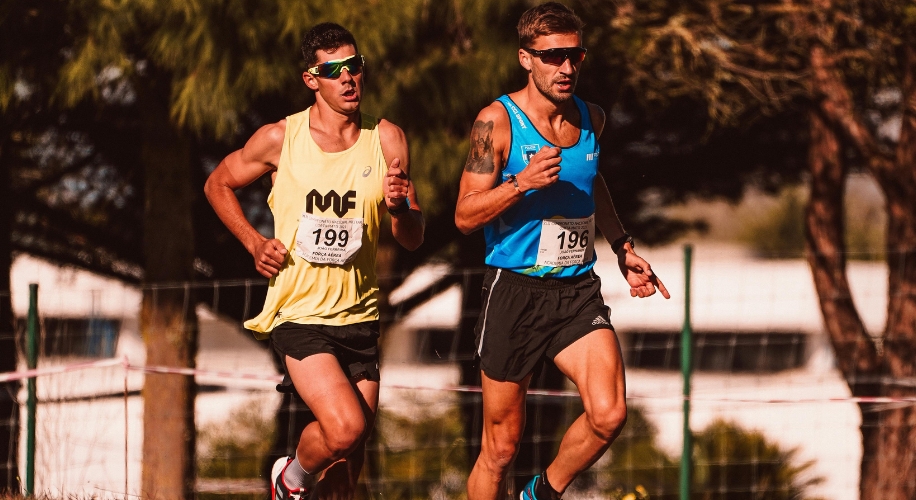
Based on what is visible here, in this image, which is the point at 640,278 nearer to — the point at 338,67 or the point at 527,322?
the point at 527,322

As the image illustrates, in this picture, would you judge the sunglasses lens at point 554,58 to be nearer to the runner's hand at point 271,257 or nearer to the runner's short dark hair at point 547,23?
the runner's short dark hair at point 547,23

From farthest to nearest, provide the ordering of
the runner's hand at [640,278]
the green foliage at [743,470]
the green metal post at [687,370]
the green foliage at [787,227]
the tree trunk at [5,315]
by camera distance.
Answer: the green foliage at [787,227]
the tree trunk at [5,315]
the green foliage at [743,470]
the green metal post at [687,370]
the runner's hand at [640,278]

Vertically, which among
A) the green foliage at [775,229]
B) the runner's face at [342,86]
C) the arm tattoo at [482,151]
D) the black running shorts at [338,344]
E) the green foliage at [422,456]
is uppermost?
the green foliage at [775,229]

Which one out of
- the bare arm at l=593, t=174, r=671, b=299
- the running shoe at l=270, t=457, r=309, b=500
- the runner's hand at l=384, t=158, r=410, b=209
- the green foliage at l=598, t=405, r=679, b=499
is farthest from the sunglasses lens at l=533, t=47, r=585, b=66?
the green foliage at l=598, t=405, r=679, b=499

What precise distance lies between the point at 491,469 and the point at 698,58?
4.69m

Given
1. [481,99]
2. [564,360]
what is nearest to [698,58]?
[481,99]

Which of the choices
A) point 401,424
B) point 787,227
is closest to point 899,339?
point 401,424

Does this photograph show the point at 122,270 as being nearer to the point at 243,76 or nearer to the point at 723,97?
the point at 243,76

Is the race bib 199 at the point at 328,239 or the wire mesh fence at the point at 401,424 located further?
the wire mesh fence at the point at 401,424

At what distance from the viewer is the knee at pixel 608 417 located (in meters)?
4.42

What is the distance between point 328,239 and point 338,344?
397 mm

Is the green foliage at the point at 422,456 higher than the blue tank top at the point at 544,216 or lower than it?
lower

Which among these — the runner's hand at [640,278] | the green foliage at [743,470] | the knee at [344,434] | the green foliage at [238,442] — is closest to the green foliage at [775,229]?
the green foliage at [238,442]

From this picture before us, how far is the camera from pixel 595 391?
4.46m
